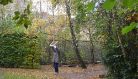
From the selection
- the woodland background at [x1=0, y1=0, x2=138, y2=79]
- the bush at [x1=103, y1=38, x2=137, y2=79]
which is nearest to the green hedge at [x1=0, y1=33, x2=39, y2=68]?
the woodland background at [x1=0, y1=0, x2=138, y2=79]

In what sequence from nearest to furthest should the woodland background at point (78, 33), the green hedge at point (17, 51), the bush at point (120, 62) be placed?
the woodland background at point (78, 33) → the bush at point (120, 62) → the green hedge at point (17, 51)

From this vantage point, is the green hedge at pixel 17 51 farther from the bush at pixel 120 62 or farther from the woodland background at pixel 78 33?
the bush at pixel 120 62

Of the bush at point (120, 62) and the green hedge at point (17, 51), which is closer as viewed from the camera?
the bush at point (120, 62)

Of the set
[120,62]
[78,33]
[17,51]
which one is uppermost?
[78,33]

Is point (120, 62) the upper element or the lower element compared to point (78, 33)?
lower

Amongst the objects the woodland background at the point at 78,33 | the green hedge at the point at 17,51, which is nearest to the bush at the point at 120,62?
the woodland background at the point at 78,33

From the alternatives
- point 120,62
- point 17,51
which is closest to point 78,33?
point 120,62

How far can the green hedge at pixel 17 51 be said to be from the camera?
32.5 feet

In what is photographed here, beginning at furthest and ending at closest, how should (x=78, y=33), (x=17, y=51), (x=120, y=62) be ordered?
(x=17, y=51), (x=78, y=33), (x=120, y=62)

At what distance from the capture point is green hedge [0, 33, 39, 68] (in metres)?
9.90

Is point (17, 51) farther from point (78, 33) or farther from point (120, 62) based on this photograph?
point (120, 62)

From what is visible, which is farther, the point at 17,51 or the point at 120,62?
the point at 17,51

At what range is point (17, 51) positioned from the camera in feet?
32.8

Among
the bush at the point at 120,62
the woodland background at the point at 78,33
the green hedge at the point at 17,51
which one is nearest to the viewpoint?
the woodland background at the point at 78,33
